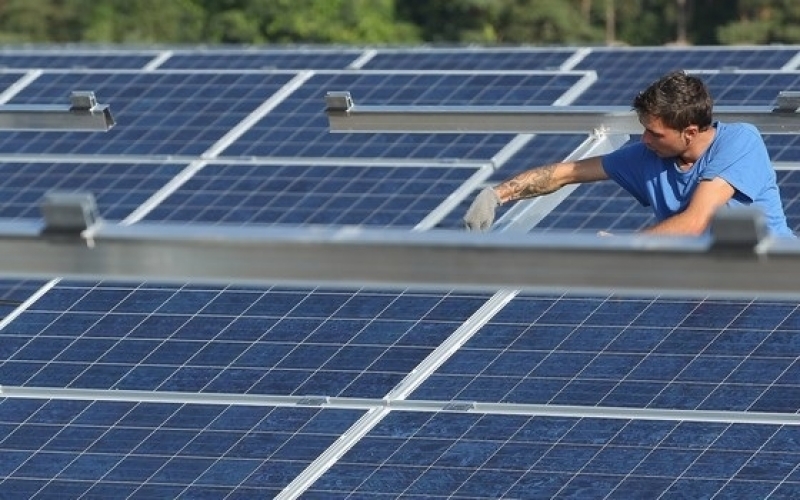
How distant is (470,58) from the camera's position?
76.8 feet

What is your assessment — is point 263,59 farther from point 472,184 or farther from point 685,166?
point 685,166

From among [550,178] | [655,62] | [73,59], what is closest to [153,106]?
[73,59]

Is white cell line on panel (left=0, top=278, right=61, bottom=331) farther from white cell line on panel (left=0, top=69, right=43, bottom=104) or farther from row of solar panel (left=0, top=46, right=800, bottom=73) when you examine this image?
row of solar panel (left=0, top=46, right=800, bottom=73)

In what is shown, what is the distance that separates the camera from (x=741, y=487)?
1153 cm

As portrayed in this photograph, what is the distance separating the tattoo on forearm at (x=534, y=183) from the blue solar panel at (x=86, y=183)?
→ 273 inches

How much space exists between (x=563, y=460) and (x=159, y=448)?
2152mm

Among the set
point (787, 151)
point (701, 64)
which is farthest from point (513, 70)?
point (787, 151)

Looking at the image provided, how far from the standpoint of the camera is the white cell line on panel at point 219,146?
60.8 feet

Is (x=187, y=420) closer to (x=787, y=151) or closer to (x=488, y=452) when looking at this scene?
(x=488, y=452)

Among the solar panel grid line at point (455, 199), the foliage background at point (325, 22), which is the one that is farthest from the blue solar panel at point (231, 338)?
→ the foliage background at point (325, 22)

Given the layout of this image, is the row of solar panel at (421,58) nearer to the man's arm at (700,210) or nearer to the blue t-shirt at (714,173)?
the blue t-shirt at (714,173)

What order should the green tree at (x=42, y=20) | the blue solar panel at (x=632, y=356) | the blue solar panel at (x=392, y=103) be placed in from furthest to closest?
the green tree at (x=42, y=20), the blue solar panel at (x=392, y=103), the blue solar panel at (x=632, y=356)

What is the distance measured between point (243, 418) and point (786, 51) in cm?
1053

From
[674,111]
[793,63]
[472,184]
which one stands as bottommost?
[793,63]
